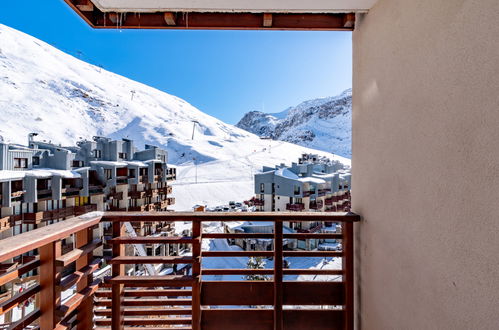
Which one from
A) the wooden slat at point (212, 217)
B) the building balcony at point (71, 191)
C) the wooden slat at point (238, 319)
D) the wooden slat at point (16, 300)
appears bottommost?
the wooden slat at point (238, 319)

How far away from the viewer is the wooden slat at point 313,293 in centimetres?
177

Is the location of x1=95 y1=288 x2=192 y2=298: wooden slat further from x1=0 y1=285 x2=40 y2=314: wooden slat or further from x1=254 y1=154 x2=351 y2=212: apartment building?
x1=254 y1=154 x2=351 y2=212: apartment building

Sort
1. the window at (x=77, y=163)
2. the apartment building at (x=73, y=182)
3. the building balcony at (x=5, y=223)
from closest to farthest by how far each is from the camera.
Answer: the building balcony at (x=5, y=223) → the apartment building at (x=73, y=182) → the window at (x=77, y=163)

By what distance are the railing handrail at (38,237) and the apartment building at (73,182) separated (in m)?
8.33

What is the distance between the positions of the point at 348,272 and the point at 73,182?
1086cm

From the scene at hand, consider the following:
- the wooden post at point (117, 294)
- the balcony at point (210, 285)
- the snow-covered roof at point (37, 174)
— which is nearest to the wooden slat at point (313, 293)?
the balcony at point (210, 285)

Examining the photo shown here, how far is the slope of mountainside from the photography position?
140 feet

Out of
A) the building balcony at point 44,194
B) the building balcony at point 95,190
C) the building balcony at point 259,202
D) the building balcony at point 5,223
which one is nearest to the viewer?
the building balcony at point 5,223

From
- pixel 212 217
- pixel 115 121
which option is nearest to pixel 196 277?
pixel 212 217

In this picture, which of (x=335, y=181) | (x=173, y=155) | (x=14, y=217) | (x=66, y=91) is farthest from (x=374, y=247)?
(x=66, y=91)

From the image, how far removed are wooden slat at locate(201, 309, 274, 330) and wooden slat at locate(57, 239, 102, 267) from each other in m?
0.88

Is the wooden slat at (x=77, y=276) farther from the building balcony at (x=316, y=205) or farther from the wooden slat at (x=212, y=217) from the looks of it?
the building balcony at (x=316, y=205)

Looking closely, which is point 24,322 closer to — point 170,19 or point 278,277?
point 278,277

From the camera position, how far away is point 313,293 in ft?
5.90
